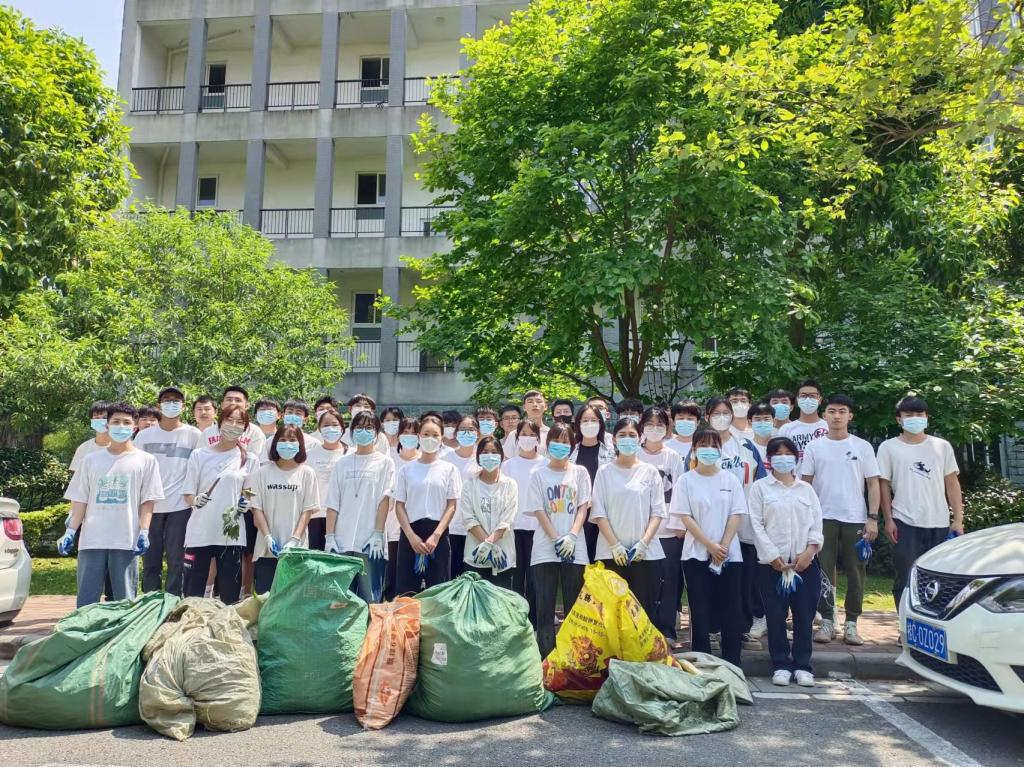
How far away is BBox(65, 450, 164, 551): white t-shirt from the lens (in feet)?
18.5

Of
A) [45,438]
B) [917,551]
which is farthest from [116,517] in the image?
[45,438]

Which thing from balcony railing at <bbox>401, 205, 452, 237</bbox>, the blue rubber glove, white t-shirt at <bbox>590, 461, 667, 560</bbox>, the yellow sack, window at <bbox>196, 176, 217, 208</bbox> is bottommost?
the yellow sack

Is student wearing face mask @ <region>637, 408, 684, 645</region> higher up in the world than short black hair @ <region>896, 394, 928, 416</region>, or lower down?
lower down

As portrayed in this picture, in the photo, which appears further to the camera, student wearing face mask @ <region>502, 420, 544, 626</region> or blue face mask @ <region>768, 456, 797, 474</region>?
student wearing face mask @ <region>502, 420, 544, 626</region>

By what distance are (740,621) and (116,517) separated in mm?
4542

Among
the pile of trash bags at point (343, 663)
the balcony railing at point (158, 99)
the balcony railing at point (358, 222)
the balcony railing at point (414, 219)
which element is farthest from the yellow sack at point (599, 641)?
the balcony railing at point (158, 99)

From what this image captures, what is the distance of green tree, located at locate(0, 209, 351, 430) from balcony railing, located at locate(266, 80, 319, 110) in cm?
995

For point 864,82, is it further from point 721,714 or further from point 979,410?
point 721,714

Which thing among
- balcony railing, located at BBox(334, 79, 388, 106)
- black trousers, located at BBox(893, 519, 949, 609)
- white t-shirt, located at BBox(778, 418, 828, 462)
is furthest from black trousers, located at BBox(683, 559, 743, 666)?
balcony railing, located at BBox(334, 79, 388, 106)

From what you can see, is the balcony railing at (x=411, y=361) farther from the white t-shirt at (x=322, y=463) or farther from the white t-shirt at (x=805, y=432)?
the white t-shirt at (x=805, y=432)

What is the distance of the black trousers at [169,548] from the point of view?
20.9 feet

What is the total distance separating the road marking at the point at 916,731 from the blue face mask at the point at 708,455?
1823 millimetres

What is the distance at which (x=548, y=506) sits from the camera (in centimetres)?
569

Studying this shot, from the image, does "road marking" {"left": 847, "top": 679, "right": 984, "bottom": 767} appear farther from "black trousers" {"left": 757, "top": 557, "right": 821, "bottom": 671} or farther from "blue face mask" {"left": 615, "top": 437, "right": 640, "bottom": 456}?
"blue face mask" {"left": 615, "top": 437, "right": 640, "bottom": 456}
